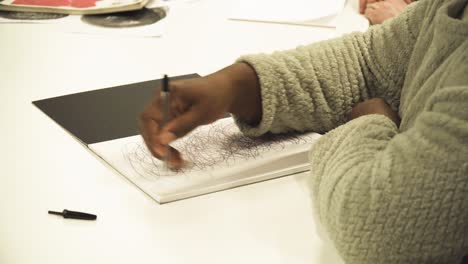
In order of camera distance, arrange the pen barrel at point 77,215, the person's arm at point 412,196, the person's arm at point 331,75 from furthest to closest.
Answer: the person's arm at point 331,75, the pen barrel at point 77,215, the person's arm at point 412,196

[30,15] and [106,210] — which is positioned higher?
[30,15]

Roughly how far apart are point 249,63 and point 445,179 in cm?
30

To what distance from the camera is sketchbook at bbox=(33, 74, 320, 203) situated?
60cm

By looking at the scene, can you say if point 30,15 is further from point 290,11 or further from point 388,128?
point 388,128

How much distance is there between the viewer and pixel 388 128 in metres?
0.56

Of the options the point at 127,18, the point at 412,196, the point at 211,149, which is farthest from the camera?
the point at 127,18

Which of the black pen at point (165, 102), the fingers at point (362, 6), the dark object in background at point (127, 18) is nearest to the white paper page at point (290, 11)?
the fingers at point (362, 6)

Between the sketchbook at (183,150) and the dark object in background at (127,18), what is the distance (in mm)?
317

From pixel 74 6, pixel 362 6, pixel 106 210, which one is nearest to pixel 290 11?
pixel 362 6

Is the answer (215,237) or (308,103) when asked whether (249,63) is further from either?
(215,237)

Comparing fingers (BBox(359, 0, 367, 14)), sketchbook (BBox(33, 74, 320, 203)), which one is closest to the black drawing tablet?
sketchbook (BBox(33, 74, 320, 203))

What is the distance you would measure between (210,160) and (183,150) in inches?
1.5

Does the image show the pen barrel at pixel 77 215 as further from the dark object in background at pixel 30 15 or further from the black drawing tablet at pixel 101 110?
the dark object in background at pixel 30 15

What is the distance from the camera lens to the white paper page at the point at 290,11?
106cm
